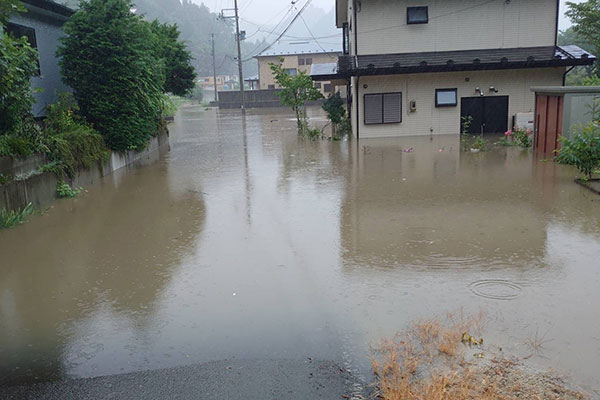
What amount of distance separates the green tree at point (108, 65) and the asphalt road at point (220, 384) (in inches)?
452

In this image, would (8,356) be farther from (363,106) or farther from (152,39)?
(363,106)

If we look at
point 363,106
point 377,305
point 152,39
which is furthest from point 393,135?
point 377,305

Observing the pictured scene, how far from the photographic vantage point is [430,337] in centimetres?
508

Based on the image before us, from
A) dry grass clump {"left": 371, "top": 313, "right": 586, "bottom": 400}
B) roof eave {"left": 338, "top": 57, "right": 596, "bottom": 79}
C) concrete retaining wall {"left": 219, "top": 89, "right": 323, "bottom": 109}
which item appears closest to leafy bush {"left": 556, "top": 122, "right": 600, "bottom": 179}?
dry grass clump {"left": 371, "top": 313, "right": 586, "bottom": 400}

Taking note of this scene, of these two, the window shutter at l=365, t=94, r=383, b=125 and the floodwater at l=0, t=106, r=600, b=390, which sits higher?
the window shutter at l=365, t=94, r=383, b=125

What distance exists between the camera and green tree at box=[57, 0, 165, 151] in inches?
571

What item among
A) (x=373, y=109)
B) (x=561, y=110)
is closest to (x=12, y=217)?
(x=561, y=110)

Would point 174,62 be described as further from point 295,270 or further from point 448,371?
point 448,371

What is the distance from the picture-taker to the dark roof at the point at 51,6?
13.8 m

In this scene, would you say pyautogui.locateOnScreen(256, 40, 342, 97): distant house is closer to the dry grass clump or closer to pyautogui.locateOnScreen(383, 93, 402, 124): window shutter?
pyautogui.locateOnScreen(383, 93, 402, 124): window shutter

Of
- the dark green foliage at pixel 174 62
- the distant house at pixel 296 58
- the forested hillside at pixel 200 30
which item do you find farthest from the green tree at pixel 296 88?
the forested hillside at pixel 200 30

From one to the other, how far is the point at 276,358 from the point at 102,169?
11168mm

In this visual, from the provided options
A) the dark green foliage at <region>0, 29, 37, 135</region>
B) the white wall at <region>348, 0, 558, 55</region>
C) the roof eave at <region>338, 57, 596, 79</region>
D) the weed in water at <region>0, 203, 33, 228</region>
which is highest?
the white wall at <region>348, 0, 558, 55</region>

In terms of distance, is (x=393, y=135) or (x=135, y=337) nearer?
(x=135, y=337)
